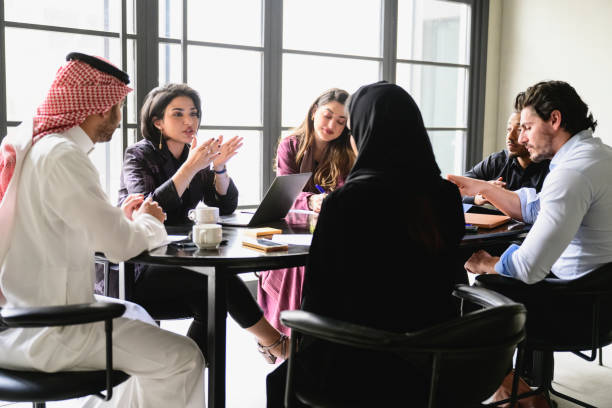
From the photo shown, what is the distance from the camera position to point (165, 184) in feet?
7.64

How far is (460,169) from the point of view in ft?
18.3

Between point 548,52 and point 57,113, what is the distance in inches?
180

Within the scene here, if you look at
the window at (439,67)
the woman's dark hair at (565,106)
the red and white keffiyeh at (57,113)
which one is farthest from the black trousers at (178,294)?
the window at (439,67)

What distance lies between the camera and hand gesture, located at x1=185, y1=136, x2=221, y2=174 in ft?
7.80

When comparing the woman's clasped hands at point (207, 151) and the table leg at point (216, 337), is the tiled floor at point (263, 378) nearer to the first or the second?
the table leg at point (216, 337)

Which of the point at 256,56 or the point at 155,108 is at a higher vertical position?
the point at 256,56

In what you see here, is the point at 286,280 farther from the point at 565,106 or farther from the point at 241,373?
the point at 565,106

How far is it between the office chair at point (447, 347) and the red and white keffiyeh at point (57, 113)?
768mm

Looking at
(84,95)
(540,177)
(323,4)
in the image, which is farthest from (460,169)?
(84,95)

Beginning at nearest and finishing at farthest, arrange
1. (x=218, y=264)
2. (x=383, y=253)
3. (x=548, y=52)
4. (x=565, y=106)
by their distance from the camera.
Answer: (x=383, y=253), (x=218, y=264), (x=565, y=106), (x=548, y=52)

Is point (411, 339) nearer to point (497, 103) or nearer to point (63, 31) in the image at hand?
point (63, 31)

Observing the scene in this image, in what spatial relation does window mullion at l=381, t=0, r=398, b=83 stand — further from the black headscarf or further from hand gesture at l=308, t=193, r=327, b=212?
the black headscarf

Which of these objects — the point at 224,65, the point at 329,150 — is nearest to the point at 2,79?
the point at 224,65

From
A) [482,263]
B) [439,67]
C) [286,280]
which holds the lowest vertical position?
[286,280]
